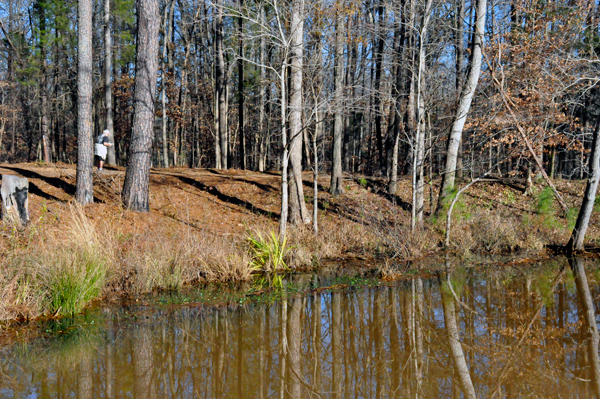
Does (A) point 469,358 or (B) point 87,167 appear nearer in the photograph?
(A) point 469,358

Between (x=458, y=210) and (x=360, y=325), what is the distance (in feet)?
27.8

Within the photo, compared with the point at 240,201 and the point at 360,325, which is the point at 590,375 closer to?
the point at 360,325

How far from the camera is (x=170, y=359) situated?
5.43m

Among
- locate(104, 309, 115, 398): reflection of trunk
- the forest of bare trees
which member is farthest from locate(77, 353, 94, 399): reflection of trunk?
the forest of bare trees

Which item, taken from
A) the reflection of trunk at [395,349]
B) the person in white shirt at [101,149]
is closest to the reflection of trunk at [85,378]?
the reflection of trunk at [395,349]

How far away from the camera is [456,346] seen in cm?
573

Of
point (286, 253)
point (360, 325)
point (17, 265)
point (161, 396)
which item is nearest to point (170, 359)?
point (161, 396)

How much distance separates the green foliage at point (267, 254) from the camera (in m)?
10.1

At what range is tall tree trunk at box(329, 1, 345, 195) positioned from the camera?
42.1ft

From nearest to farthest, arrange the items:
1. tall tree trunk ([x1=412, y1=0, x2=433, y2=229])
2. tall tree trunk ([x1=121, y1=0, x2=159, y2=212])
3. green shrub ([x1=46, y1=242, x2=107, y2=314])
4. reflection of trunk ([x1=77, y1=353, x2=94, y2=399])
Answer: reflection of trunk ([x1=77, y1=353, x2=94, y2=399])
green shrub ([x1=46, y1=242, x2=107, y2=314])
tall tree trunk ([x1=412, y1=0, x2=433, y2=229])
tall tree trunk ([x1=121, y1=0, x2=159, y2=212])

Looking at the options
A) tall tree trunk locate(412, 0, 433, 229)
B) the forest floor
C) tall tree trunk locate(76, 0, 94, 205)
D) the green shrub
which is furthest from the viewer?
tall tree trunk locate(76, 0, 94, 205)

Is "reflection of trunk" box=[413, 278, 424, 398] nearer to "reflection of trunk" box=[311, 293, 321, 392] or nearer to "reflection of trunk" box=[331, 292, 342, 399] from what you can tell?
"reflection of trunk" box=[331, 292, 342, 399]

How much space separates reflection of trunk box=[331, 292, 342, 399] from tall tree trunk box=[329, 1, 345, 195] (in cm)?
586

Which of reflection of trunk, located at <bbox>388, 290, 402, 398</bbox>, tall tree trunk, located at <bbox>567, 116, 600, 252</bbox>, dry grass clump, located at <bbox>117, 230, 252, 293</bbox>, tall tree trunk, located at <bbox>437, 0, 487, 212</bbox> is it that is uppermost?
tall tree trunk, located at <bbox>437, 0, 487, 212</bbox>
